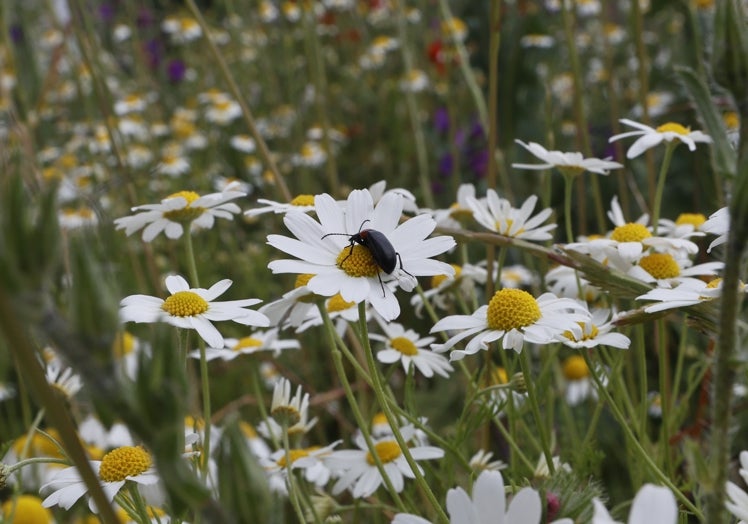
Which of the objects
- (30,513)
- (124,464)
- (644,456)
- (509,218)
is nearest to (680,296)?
(644,456)

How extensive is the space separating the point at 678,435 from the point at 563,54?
2482mm

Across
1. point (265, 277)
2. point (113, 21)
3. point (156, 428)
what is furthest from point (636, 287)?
point (113, 21)

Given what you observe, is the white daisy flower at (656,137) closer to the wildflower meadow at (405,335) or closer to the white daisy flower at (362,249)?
the wildflower meadow at (405,335)

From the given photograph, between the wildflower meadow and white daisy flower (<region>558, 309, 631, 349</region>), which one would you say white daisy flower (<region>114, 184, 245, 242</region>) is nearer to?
the wildflower meadow

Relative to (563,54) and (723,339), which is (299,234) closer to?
(723,339)

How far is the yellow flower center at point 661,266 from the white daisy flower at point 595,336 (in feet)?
0.17

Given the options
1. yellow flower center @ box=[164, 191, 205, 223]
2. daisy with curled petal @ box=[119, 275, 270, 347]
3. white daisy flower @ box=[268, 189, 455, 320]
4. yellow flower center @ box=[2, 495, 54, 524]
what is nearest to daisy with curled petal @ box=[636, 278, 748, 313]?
white daisy flower @ box=[268, 189, 455, 320]

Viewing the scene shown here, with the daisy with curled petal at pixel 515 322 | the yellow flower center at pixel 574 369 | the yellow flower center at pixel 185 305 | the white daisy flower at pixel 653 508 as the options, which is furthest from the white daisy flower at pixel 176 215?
the yellow flower center at pixel 574 369

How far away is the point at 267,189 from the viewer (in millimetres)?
2277

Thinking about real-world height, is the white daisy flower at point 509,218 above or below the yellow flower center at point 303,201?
below

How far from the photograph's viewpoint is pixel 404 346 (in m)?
0.76

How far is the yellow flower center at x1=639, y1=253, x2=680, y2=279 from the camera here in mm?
646

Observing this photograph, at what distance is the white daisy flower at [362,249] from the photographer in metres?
0.51

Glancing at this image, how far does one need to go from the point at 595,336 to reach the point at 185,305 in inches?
11.1
